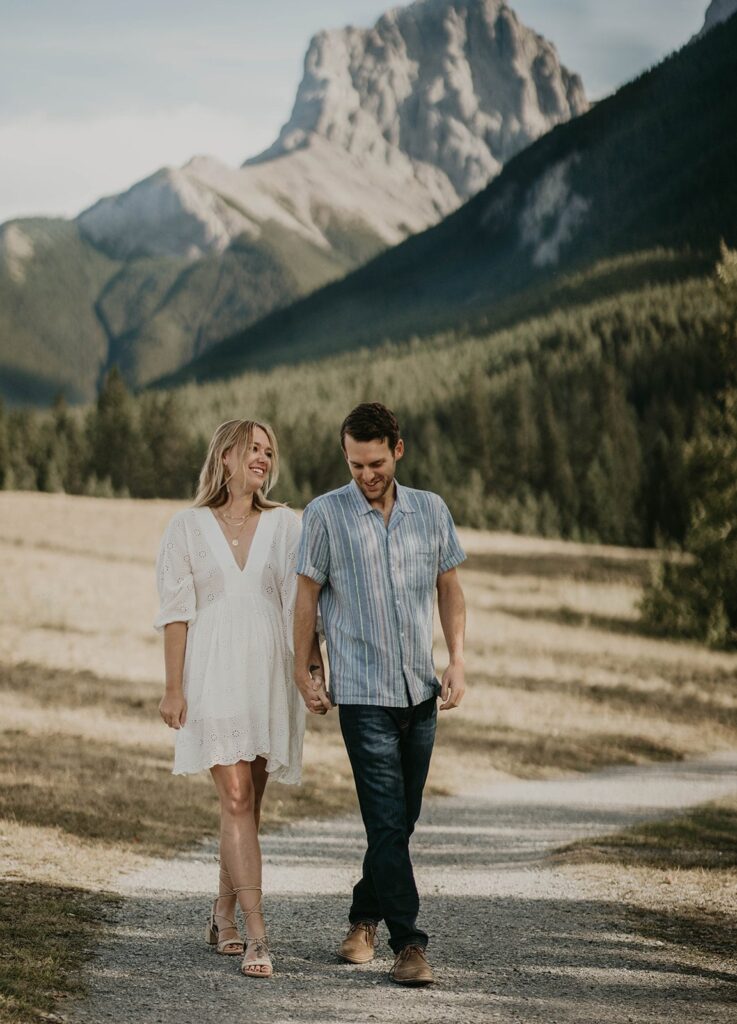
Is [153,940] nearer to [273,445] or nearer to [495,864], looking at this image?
[273,445]

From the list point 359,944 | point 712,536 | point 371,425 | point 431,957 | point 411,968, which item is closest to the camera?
point 411,968

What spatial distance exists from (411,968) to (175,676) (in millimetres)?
1730

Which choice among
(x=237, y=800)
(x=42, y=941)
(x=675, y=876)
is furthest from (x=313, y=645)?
(x=675, y=876)

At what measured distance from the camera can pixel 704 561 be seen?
3578 cm

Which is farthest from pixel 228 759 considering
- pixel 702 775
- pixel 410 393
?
pixel 410 393

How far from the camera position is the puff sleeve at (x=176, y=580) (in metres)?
6.58

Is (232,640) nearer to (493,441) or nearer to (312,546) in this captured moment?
(312,546)

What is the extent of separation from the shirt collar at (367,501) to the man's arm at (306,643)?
415 mm

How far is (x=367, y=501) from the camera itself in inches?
257

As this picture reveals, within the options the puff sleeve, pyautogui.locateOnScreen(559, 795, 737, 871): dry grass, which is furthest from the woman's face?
pyautogui.locateOnScreen(559, 795, 737, 871): dry grass

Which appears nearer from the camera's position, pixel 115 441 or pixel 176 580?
pixel 176 580

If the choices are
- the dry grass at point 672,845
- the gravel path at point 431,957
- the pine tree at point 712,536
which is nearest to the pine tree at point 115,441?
the pine tree at point 712,536

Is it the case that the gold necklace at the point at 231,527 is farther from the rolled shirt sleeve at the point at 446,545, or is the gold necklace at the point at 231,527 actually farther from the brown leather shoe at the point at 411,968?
the brown leather shoe at the point at 411,968

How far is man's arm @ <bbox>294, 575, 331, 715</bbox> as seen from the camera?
642cm
